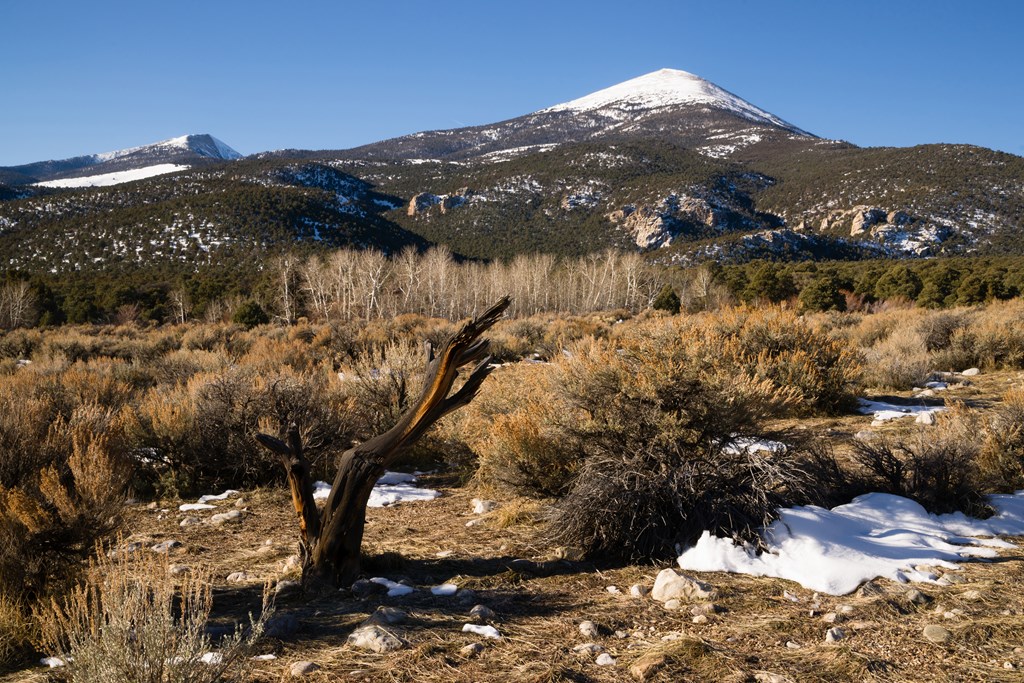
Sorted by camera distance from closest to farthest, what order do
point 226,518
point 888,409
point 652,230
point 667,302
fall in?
point 226,518 < point 888,409 < point 667,302 < point 652,230

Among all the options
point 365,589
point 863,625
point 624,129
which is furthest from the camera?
point 624,129

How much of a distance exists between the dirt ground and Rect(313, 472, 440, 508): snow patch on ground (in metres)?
1.25

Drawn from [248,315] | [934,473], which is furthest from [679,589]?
[248,315]

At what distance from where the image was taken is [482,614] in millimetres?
3367

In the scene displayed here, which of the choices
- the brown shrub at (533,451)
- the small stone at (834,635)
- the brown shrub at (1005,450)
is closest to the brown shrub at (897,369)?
the brown shrub at (1005,450)

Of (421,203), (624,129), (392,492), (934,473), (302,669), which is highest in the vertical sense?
(624,129)

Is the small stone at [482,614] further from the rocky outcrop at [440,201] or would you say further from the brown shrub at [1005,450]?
the rocky outcrop at [440,201]

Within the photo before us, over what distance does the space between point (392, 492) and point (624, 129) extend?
134 metres

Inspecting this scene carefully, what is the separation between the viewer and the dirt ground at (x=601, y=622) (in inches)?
107

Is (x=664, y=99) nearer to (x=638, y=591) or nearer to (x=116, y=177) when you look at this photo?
(x=116, y=177)

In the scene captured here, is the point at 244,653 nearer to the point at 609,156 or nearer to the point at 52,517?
the point at 52,517

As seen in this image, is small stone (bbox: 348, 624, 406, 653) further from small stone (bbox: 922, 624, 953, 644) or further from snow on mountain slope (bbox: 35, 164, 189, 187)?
snow on mountain slope (bbox: 35, 164, 189, 187)

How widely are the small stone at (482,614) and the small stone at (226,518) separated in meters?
3.02

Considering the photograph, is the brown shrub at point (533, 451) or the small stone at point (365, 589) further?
the brown shrub at point (533, 451)
